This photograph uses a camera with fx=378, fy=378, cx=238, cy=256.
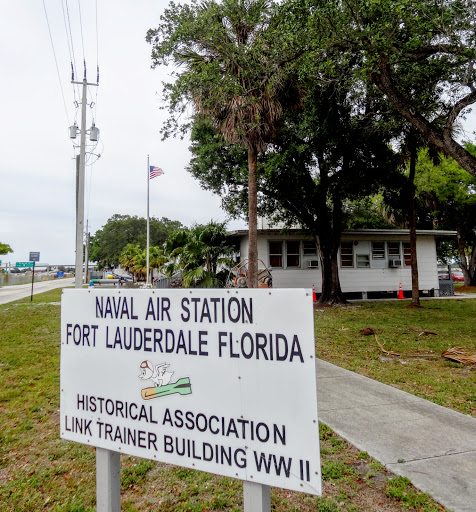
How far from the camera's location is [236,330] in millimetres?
1856

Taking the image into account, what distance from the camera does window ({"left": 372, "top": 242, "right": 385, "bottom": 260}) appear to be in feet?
70.7

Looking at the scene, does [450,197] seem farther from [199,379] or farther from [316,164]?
[199,379]

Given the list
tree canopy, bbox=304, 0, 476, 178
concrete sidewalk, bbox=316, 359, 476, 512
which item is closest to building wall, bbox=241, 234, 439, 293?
tree canopy, bbox=304, 0, 476, 178

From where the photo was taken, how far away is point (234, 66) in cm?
1129

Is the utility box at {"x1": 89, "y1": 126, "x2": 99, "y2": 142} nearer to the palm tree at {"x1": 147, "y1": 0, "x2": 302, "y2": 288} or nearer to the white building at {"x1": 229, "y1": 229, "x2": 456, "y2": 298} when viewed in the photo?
the palm tree at {"x1": 147, "y1": 0, "x2": 302, "y2": 288}

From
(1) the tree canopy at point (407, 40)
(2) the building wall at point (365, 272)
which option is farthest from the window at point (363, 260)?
(1) the tree canopy at point (407, 40)

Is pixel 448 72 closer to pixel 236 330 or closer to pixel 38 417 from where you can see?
pixel 236 330

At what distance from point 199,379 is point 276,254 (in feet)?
60.0

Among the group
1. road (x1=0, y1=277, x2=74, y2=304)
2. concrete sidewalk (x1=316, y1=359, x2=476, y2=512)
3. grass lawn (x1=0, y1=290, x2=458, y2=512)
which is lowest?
grass lawn (x1=0, y1=290, x2=458, y2=512)

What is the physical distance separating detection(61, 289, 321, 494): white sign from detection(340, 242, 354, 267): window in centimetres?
1979

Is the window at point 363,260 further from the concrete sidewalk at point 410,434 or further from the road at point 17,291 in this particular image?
the road at point 17,291

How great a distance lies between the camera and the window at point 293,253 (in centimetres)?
2028

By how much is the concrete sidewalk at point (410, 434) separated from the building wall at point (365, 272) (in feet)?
47.2

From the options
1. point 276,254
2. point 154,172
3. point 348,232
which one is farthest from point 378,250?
point 154,172
